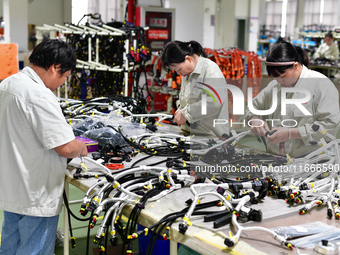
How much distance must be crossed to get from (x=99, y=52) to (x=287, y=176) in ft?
14.4

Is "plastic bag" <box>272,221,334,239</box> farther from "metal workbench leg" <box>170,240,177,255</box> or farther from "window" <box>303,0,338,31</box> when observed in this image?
"window" <box>303,0,338,31</box>

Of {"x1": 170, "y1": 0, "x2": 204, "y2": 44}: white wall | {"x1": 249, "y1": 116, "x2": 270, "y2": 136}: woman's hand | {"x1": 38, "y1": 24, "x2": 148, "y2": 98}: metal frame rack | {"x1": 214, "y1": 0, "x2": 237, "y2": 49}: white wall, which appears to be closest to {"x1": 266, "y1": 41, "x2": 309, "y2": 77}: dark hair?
{"x1": 249, "y1": 116, "x2": 270, "y2": 136}: woman's hand

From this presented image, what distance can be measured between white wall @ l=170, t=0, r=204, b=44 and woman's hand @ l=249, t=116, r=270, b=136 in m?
9.29

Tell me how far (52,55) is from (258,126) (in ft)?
3.49

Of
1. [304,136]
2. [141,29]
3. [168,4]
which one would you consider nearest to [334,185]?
[304,136]

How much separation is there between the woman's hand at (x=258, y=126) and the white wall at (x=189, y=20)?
9288mm

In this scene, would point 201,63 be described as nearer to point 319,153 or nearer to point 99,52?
point 319,153

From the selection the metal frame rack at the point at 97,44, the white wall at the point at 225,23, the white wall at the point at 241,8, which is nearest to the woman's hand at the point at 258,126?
the metal frame rack at the point at 97,44

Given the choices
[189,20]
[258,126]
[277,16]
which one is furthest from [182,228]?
[277,16]

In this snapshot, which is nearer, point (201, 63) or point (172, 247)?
point (172, 247)

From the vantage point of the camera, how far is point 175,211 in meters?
1.48

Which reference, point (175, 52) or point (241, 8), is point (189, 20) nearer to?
point (241, 8)

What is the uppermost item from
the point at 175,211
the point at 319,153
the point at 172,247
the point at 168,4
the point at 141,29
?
the point at 168,4

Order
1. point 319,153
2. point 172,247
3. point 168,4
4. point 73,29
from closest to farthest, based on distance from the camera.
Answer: point 172,247
point 319,153
point 73,29
point 168,4
